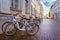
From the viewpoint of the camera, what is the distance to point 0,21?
6.65 m

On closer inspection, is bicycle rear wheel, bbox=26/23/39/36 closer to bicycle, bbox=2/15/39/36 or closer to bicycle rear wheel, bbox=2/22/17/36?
bicycle, bbox=2/15/39/36

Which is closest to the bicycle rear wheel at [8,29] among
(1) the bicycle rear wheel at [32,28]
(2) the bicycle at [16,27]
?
(2) the bicycle at [16,27]

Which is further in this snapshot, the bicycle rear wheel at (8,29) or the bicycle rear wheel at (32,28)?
the bicycle rear wheel at (32,28)

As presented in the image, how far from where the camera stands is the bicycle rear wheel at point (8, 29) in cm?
609

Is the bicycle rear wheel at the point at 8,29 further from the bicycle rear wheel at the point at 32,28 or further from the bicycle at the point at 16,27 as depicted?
the bicycle rear wheel at the point at 32,28

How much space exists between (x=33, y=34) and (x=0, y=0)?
196 cm

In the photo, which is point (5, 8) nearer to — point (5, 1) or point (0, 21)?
point (5, 1)

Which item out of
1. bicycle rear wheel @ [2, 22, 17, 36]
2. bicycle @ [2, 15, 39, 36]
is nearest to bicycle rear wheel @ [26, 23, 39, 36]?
bicycle @ [2, 15, 39, 36]

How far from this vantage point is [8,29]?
6.54m

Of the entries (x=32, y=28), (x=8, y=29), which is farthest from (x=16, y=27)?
(x=32, y=28)

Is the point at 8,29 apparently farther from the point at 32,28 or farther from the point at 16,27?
the point at 32,28

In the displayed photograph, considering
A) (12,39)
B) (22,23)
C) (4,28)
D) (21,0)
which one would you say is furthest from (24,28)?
(21,0)

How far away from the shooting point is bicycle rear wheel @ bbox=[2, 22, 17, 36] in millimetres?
6086

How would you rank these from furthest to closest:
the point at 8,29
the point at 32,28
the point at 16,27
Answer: the point at 32,28
the point at 8,29
the point at 16,27
